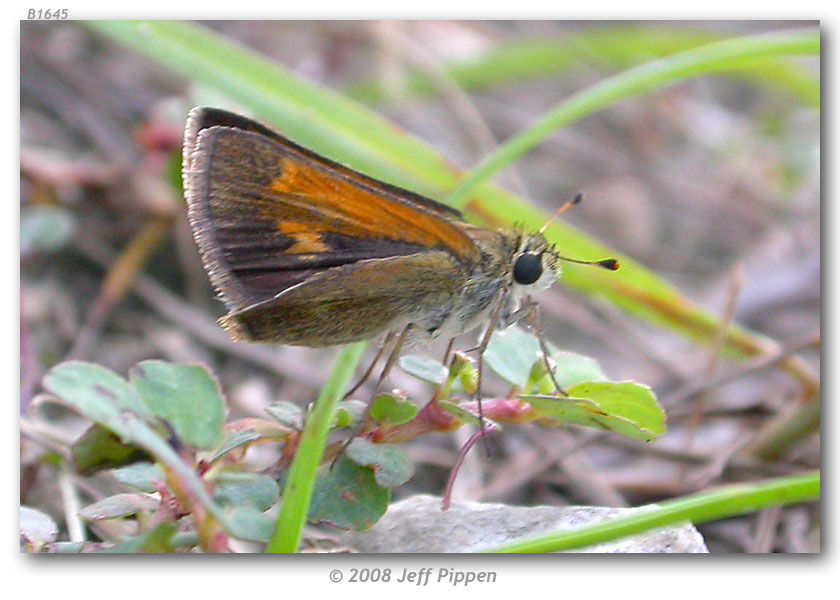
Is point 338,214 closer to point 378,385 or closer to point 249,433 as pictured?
point 378,385

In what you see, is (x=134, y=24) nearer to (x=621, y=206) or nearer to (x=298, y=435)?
(x=298, y=435)

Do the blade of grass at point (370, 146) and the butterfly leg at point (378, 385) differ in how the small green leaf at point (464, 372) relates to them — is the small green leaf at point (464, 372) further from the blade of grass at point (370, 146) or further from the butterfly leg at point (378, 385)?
the blade of grass at point (370, 146)

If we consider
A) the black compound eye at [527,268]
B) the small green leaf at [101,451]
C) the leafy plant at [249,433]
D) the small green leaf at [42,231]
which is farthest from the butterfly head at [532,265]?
the small green leaf at [42,231]

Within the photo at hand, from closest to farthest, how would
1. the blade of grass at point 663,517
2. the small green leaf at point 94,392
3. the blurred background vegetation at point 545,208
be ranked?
the small green leaf at point 94,392 < the blade of grass at point 663,517 < the blurred background vegetation at point 545,208

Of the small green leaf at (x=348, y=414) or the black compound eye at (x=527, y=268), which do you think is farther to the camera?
the black compound eye at (x=527, y=268)

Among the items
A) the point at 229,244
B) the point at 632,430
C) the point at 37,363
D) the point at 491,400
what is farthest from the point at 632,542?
the point at 37,363

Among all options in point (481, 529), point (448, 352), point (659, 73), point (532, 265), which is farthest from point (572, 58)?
point (481, 529)

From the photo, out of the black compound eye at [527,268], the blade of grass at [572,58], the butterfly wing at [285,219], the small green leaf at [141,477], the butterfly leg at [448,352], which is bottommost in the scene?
the small green leaf at [141,477]
